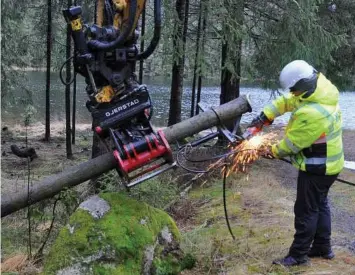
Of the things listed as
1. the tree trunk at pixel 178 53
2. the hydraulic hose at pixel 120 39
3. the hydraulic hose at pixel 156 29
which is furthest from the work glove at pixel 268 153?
the tree trunk at pixel 178 53

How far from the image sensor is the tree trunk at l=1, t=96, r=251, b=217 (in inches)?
195

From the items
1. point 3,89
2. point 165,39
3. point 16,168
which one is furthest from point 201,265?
point 3,89

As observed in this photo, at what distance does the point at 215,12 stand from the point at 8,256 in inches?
270

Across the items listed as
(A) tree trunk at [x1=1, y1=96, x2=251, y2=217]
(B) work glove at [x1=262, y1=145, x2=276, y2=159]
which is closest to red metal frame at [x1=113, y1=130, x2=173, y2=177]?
(A) tree trunk at [x1=1, y1=96, x2=251, y2=217]

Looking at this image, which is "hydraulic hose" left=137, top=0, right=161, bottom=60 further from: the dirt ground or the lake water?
the lake water

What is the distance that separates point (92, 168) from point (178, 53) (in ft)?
19.7

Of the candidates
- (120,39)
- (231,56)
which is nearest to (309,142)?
(120,39)

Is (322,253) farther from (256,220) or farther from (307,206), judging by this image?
(256,220)

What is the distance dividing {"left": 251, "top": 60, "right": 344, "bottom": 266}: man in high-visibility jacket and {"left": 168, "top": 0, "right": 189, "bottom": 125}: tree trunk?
18.4ft

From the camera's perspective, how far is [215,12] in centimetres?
1026

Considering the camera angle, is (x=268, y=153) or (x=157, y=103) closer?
(x=268, y=153)

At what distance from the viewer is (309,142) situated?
184 inches

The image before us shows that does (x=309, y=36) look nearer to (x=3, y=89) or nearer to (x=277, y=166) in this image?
(x=277, y=166)

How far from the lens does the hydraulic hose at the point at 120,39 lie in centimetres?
453
